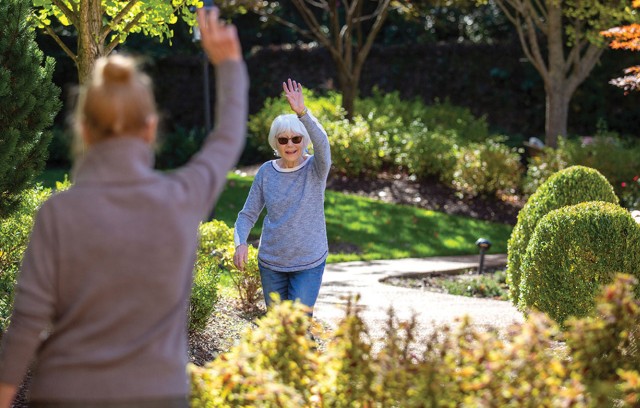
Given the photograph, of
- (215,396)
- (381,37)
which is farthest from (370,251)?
(381,37)

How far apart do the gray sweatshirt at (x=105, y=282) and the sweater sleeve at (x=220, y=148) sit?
48 millimetres

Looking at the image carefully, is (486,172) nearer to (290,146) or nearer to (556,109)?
(556,109)

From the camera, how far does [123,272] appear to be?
242 cm

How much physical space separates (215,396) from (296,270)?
6.18 feet

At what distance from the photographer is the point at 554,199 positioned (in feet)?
26.7

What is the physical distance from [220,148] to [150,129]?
0.25 metres

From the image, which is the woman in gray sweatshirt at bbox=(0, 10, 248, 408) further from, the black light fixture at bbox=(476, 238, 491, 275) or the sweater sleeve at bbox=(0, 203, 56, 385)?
the black light fixture at bbox=(476, 238, 491, 275)

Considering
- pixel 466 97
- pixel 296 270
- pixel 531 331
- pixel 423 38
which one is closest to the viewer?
pixel 531 331

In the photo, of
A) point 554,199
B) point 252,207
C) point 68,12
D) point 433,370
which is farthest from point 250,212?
point 554,199

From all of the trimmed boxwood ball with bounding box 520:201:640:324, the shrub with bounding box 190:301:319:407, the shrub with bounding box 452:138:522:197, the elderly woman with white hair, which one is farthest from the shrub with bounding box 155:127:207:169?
the shrub with bounding box 190:301:319:407

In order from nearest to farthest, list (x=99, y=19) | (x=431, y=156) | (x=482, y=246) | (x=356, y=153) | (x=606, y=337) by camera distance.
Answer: (x=606, y=337), (x=99, y=19), (x=482, y=246), (x=431, y=156), (x=356, y=153)

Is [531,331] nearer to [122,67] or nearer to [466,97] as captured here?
[122,67]

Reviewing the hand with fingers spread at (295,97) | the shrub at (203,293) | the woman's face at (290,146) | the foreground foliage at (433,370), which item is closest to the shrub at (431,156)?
the shrub at (203,293)

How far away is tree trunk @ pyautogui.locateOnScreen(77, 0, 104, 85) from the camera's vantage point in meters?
6.70
